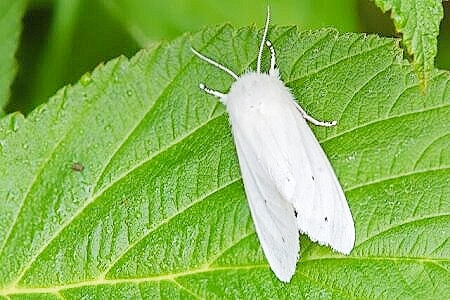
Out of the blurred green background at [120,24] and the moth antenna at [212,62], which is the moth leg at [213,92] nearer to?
the moth antenna at [212,62]

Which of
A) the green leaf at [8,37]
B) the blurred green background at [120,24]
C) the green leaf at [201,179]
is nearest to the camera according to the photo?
the green leaf at [201,179]

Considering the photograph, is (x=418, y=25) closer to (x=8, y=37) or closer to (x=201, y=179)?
(x=201, y=179)

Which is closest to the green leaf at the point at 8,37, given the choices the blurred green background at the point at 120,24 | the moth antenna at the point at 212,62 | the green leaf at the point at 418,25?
the blurred green background at the point at 120,24

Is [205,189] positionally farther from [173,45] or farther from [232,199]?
[173,45]

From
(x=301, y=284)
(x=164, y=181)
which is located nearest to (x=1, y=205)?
(x=164, y=181)

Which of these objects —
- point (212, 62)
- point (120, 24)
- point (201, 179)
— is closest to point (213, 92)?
point (212, 62)

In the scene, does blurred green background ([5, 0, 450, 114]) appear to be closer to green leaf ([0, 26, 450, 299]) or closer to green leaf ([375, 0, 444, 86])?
green leaf ([0, 26, 450, 299])
